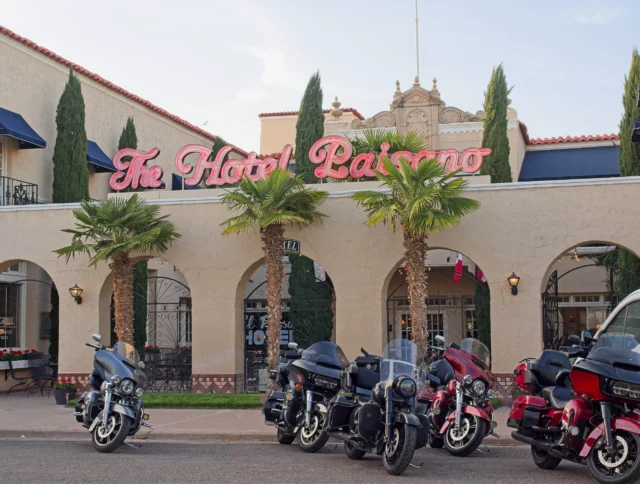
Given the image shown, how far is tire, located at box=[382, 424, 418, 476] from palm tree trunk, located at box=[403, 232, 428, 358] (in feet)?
22.9

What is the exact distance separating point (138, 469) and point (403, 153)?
10489 millimetres

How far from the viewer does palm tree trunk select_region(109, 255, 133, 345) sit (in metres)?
17.6

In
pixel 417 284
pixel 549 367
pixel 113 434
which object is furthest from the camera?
pixel 417 284

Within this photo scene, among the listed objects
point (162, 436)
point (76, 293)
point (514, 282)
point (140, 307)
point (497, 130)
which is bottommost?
point (162, 436)

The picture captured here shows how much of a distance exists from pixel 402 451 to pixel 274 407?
3.26 metres

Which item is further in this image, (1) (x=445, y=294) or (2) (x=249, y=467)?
(1) (x=445, y=294)

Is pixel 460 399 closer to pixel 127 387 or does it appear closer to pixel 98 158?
pixel 127 387

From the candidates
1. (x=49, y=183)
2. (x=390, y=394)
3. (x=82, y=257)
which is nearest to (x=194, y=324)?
(x=82, y=257)

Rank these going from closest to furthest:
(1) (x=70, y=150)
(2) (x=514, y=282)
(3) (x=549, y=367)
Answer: (3) (x=549, y=367)
(2) (x=514, y=282)
(1) (x=70, y=150)

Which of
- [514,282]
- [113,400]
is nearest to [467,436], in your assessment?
[113,400]

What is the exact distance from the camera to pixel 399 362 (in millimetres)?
9711

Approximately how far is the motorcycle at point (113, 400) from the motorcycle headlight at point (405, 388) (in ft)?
12.0

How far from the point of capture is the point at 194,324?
1859 centimetres

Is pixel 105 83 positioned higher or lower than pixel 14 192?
higher
